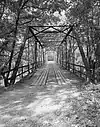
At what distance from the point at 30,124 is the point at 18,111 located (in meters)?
0.77

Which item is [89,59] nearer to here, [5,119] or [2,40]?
[2,40]

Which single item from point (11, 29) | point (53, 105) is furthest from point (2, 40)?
point (53, 105)

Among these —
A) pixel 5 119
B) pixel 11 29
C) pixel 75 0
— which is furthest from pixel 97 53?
pixel 5 119

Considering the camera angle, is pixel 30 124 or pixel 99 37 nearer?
pixel 30 124

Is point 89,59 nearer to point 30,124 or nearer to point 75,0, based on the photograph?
point 75,0

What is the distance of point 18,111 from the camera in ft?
10.9

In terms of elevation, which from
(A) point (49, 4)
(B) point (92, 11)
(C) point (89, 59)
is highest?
(A) point (49, 4)

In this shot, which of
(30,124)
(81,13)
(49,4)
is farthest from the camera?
(49,4)

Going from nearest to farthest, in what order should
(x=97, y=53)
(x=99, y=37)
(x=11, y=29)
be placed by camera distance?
(x=99, y=37) < (x=97, y=53) < (x=11, y=29)

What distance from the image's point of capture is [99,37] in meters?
5.77

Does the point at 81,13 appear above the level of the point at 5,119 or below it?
above

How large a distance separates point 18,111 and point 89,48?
5074 millimetres

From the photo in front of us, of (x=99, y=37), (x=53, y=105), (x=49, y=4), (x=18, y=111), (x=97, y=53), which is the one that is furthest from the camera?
(x=49, y=4)

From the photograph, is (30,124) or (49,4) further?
(49,4)
